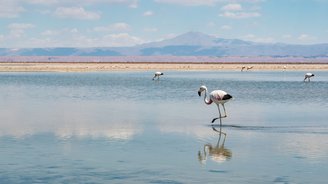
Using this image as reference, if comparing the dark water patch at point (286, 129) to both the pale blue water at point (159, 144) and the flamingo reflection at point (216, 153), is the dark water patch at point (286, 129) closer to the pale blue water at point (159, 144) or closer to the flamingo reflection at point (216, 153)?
the pale blue water at point (159, 144)

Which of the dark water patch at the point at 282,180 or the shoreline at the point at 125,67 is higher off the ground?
the shoreline at the point at 125,67

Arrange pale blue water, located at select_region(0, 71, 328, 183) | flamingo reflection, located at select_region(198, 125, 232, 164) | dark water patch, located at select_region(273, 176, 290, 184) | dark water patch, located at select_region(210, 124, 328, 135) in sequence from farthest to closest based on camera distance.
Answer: dark water patch, located at select_region(210, 124, 328, 135), flamingo reflection, located at select_region(198, 125, 232, 164), pale blue water, located at select_region(0, 71, 328, 183), dark water patch, located at select_region(273, 176, 290, 184)

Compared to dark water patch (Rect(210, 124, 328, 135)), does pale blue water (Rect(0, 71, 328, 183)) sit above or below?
below

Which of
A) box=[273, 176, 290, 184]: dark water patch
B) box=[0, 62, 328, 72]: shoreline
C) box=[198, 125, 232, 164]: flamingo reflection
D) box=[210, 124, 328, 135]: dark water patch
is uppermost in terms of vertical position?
box=[0, 62, 328, 72]: shoreline

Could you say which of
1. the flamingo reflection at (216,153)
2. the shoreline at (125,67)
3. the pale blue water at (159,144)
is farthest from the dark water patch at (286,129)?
the shoreline at (125,67)

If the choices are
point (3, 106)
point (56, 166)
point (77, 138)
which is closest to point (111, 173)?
point (56, 166)

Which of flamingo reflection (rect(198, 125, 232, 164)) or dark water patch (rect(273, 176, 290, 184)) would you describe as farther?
flamingo reflection (rect(198, 125, 232, 164))

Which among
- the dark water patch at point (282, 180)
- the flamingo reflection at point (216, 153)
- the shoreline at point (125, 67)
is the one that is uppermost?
the shoreline at point (125, 67)

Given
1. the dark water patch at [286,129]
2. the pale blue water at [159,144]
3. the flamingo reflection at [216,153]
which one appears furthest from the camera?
the dark water patch at [286,129]

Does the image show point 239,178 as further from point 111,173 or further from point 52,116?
point 52,116

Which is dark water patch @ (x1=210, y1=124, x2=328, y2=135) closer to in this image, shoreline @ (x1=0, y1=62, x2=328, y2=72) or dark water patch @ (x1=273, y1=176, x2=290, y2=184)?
dark water patch @ (x1=273, y1=176, x2=290, y2=184)

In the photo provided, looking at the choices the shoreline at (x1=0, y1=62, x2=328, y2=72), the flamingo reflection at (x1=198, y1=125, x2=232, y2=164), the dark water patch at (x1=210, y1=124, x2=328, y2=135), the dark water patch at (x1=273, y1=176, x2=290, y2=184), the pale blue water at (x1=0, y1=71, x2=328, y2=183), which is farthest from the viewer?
the shoreline at (x1=0, y1=62, x2=328, y2=72)

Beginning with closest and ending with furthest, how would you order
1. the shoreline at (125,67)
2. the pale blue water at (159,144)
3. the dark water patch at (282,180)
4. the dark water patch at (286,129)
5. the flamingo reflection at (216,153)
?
the dark water patch at (282,180) → the pale blue water at (159,144) → the flamingo reflection at (216,153) → the dark water patch at (286,129) → the shoreline at (125,67)

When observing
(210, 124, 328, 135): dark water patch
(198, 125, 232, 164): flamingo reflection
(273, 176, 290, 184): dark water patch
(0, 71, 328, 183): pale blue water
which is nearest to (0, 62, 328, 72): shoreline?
(0, 71, 328, 183): pale blue water
